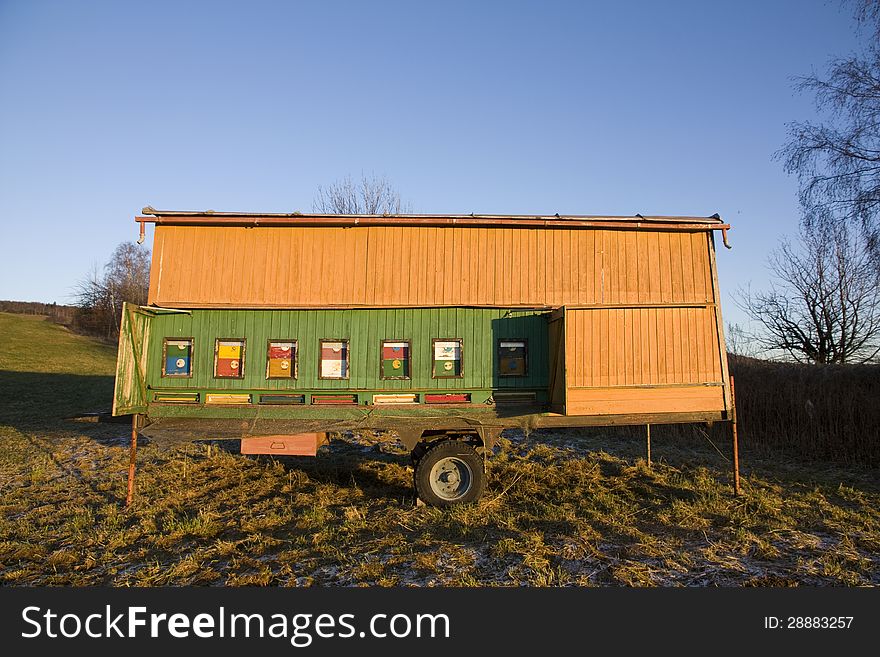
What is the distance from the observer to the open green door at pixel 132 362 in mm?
8570

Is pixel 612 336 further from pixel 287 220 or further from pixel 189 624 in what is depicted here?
pixel 189 624

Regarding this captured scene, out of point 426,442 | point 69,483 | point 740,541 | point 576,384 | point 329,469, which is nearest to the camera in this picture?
point 740,541

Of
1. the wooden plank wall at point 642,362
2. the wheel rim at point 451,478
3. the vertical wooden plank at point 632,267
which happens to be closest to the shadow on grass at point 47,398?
the wheel rim at point 451,478

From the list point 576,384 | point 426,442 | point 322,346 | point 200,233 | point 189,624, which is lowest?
point 189,624

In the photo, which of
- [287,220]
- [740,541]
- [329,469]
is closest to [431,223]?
[287,220]

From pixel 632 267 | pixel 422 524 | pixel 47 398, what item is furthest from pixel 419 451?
pixel 47 398

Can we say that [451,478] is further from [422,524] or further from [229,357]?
[229,357]

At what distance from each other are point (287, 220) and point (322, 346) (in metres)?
2.37

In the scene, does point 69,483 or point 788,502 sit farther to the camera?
point 69,483

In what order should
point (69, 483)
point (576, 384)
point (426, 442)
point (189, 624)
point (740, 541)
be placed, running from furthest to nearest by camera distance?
point (69, 483) → point (426, 442) → point (576, 384) → point (740, 541) → point (189, 624)

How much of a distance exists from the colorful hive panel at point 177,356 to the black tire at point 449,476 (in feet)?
15.1

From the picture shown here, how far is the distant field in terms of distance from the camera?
622 cm

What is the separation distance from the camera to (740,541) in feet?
23.5

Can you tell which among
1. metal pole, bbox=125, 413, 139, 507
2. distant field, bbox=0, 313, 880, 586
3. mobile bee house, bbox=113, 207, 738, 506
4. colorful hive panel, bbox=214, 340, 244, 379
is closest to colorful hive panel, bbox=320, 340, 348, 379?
mobile bee house, bbox=113, 207, 738, 506
